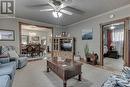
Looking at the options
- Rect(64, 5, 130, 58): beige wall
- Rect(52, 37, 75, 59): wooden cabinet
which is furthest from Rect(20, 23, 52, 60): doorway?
Rect(64, 5, 130, 58): beige wall

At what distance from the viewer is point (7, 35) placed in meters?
5.92

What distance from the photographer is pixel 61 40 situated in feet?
23.5

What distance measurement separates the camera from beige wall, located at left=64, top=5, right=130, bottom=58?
4496 mm

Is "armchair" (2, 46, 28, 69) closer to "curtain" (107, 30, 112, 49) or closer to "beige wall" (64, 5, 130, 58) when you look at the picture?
"beige wall" (64, 5, 130, 58)

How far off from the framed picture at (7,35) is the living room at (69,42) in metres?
0.05

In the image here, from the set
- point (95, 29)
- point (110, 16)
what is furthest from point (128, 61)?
point (95, 29)

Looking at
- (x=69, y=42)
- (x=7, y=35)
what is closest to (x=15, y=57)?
(x=7, y=35)

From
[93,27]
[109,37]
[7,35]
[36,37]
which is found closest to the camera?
[7,35]

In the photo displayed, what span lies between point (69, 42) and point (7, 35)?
→ 11.5 feet

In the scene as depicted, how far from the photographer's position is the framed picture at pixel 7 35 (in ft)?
19.0

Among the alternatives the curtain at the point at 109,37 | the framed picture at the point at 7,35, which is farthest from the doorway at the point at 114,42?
the framed picture at the point at 7,35

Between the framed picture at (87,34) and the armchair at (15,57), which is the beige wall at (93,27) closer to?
the framed picture at (87,34)

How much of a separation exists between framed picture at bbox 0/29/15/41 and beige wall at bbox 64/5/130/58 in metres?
3.99

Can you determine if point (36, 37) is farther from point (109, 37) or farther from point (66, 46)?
point (109, 37)
